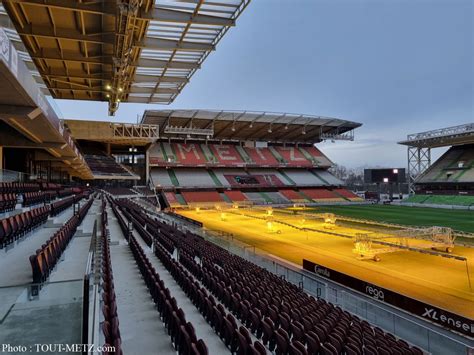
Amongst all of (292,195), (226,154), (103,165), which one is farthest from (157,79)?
(226,154)

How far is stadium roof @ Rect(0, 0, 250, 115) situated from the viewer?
1088 centimetres

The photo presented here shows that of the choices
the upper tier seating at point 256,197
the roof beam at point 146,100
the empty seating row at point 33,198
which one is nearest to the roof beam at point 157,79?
the roof beam at point 146,100

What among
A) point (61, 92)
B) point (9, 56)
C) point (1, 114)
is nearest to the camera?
point (9, 56)

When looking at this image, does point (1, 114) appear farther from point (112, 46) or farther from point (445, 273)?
point (445, 273)

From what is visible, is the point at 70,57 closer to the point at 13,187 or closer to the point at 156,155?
the point at 13,187

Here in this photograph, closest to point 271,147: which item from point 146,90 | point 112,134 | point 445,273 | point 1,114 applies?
point 112,134

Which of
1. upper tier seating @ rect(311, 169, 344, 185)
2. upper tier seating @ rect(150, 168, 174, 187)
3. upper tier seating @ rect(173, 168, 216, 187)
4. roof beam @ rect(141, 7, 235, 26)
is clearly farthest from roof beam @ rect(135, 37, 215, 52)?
upper tier seating @ rect(311, 169, 344, 185)

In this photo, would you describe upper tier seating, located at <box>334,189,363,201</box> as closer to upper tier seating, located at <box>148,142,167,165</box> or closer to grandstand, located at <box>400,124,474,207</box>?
grandstand, located at <box>400,124,474,207</box>

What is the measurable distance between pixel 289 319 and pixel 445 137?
5395 centimetres

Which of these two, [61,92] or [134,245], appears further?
[61,92]

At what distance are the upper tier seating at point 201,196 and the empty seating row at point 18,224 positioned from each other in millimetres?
36796

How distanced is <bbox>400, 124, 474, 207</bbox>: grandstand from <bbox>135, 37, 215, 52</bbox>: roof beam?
45.9 meters

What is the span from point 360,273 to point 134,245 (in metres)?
10.0

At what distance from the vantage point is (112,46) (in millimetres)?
13594
